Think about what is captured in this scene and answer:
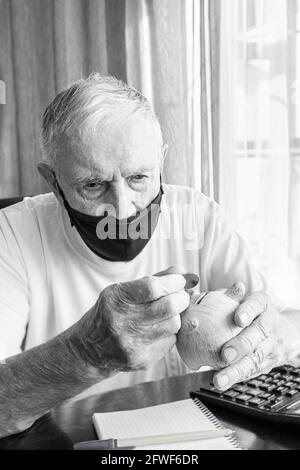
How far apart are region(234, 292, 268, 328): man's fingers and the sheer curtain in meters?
1.47

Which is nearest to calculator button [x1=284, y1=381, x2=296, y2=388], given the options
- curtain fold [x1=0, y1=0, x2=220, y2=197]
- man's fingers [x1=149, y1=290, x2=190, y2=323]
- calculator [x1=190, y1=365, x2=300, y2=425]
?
calculator [x1=190, y1=365, x2=300, y2=425]

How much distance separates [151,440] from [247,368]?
0.76 feet

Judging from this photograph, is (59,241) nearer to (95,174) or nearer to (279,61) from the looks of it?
(95,174)

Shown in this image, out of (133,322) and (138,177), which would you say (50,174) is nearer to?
(138,177)

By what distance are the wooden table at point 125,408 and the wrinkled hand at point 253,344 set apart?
3.4 inches

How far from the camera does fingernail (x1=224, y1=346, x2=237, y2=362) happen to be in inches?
38.0

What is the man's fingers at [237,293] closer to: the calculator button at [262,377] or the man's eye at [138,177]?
the calculator button at [262,377]

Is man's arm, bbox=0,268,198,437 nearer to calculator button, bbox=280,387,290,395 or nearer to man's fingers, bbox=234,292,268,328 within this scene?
man's fingers, bbox=234,292,268,328

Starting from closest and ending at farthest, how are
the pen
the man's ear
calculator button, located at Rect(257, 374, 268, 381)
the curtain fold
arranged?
the pen < calculator button, located at Rect(257, 374, 268, 381) < the man's ear < the curtain fold

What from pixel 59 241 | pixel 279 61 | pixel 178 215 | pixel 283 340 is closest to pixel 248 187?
pixel 279 61

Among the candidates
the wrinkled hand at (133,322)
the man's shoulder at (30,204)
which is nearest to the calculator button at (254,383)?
the wrinkled hand at (133,322)

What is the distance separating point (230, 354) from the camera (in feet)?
3.17

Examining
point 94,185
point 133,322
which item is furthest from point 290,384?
point 94,185

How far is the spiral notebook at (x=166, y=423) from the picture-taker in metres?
0.92
